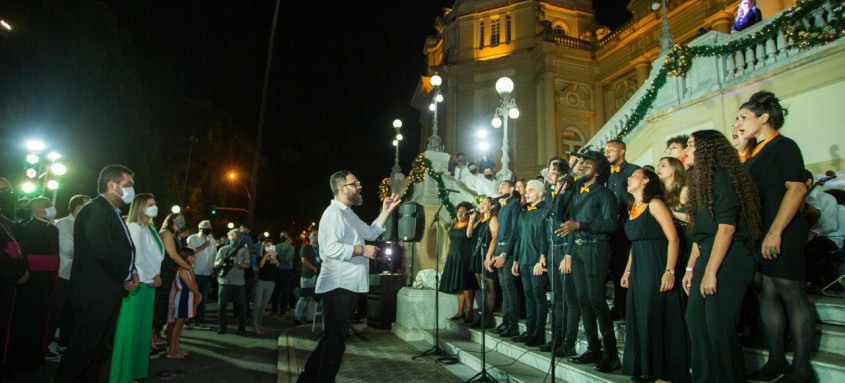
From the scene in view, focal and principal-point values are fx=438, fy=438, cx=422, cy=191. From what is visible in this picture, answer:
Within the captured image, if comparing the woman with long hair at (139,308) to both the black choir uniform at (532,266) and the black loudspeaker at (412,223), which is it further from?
the black choir uniform at (532,266)

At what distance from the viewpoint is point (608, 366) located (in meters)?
4.22

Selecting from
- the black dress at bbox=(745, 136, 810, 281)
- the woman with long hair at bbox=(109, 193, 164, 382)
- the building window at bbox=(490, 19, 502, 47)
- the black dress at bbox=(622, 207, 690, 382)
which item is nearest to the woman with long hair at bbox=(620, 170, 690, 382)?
the black dress at bbox=(622, 207, 690, 382)

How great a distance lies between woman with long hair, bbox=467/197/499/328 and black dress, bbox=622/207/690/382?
248 centimetres

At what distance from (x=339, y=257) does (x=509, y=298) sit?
2.96 metres

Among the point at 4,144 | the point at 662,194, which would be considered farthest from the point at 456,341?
the point at 4,144

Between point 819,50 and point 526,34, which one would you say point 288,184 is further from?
point 819,50

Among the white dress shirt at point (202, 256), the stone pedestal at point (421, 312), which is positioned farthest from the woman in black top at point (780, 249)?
the white dress shirt at point (202, 256)

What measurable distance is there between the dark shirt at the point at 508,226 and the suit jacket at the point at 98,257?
4690 millimetres

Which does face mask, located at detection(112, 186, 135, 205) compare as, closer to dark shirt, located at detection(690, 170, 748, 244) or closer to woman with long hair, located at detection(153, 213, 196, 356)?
woman with long hair, located at detection(153, 213, 196, 356)

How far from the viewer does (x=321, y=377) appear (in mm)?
4121

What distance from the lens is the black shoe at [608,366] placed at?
421 centimetres

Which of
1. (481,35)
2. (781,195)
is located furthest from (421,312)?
(481,35)

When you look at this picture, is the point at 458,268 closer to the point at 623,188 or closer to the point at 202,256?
the point at 623,188

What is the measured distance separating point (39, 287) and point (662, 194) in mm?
7922
